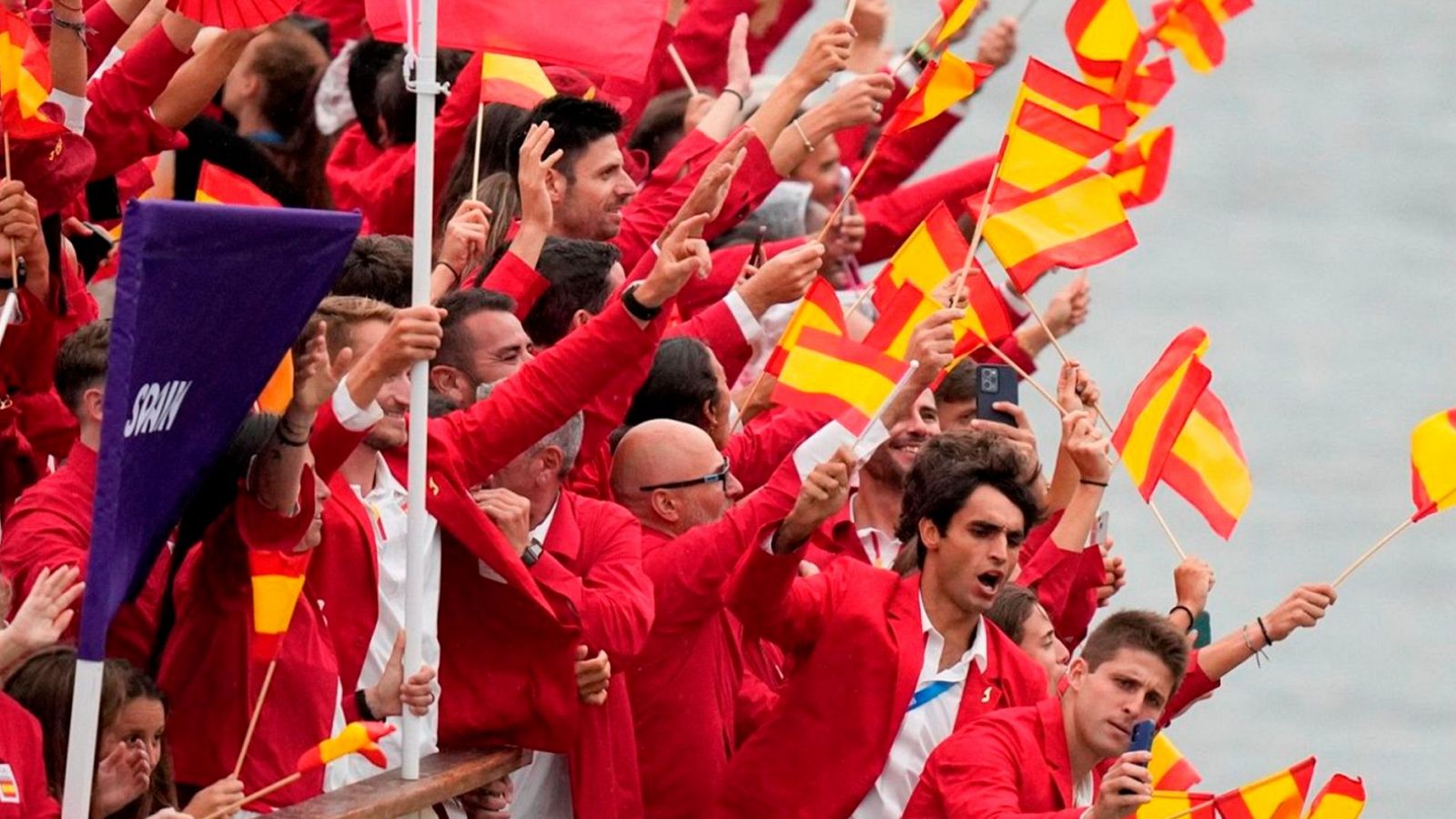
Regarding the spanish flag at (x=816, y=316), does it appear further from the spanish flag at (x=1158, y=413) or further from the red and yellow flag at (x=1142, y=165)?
the red and yellow flag at (x=1142, y=165)

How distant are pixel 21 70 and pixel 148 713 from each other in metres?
1.52

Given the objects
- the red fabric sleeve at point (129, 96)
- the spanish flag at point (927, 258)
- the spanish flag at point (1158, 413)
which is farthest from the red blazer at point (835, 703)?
the red fabric sleeve at point (129, 96)

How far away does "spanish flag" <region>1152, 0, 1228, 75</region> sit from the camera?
10977 mm

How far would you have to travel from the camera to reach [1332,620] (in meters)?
19.4

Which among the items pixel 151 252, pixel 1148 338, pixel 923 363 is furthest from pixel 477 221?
pixel 1148 338

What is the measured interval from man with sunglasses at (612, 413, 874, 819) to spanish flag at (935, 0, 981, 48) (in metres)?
1.83

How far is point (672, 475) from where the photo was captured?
313 inches

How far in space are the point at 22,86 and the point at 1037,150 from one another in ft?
9.52

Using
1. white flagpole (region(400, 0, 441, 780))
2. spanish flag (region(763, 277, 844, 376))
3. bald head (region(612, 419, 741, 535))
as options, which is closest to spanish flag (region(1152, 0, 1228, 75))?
spanish flag (region(763, 277, 844, 376))

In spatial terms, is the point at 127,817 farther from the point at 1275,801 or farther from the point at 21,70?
the point at 1275,801

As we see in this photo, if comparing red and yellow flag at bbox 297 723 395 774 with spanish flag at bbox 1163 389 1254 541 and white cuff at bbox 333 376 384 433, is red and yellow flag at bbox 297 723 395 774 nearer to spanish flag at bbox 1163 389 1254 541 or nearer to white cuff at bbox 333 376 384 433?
white cuff at bbox 333 376 384 433

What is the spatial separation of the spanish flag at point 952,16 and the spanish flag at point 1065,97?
0.34 metres

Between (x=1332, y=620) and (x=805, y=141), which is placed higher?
(x=1332, y=620)

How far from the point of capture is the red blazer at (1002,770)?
24.2 ft
